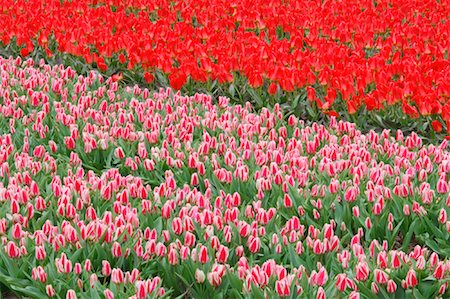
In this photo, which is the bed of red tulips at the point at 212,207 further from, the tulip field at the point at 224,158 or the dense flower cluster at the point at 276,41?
the dense flower cluster at the point at 276,41

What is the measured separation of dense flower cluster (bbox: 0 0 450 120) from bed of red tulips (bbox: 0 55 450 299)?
0.74 meters

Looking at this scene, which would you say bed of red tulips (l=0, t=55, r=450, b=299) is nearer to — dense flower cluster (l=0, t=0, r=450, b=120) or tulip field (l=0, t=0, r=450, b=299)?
tulip field (l=0, t=0, r=450, b=299)

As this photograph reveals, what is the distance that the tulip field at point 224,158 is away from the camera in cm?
340

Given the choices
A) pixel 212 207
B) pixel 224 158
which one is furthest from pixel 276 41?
pixel 212 207

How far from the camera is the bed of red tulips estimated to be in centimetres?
332

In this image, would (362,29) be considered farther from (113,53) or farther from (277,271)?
(277,271)

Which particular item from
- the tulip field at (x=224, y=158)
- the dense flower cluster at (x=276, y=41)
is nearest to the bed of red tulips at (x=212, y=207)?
the tulip field at (x=224, y=158)

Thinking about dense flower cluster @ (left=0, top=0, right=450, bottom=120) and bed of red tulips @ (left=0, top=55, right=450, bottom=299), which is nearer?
bed of red tulips @ (left=0, top=55, right=450, bottom=299)

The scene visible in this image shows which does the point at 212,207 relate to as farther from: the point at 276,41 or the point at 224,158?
the point at 276,41

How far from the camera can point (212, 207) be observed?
13.4 ft

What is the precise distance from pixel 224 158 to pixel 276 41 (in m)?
2.94

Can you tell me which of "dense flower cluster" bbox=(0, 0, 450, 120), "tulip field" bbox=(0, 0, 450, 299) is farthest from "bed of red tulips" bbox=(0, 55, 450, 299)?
"dense flower cluster" bbox=(0, 0, 450, 120)

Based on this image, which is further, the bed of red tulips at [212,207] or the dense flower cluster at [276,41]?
the dense flower cluster at [276,41]

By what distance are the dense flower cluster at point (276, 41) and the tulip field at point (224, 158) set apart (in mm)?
26
